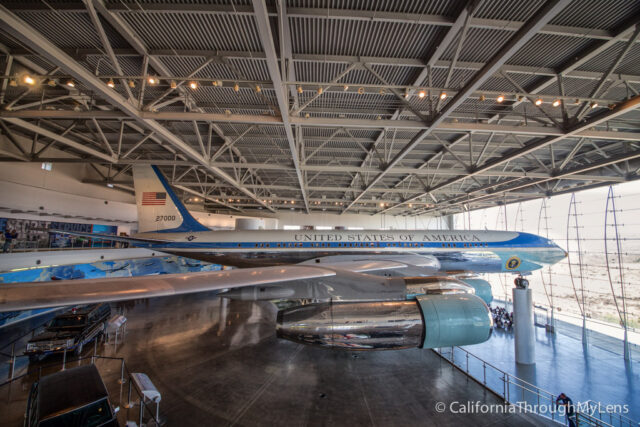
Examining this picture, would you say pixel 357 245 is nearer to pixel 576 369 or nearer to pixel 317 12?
pixel 317 12

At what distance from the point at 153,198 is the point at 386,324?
10325 mm

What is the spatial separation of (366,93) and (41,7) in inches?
286

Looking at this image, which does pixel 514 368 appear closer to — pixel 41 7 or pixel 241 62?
pixel 241 62

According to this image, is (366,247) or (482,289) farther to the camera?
(366,247)

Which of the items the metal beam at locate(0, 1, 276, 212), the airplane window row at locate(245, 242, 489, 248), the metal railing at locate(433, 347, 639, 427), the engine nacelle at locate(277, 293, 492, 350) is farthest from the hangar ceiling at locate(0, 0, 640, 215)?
the metal railing at locate(433, 347, 639, 427)

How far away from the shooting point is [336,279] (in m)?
5.60

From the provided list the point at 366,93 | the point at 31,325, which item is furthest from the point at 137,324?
the point at 366,93

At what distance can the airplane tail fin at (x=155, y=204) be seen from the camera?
9398mm

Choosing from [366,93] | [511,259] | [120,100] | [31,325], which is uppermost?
[366,93]

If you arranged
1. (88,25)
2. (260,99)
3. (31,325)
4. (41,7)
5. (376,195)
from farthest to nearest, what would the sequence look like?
1. (376,195)
2. (31,325)
3. (260,99)
4. (88,25)
5. (41,7)

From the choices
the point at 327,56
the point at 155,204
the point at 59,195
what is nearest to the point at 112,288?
the point at 327,56

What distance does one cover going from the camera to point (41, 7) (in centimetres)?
439

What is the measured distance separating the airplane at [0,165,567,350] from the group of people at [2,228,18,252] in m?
4.49

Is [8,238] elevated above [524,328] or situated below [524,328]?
above
